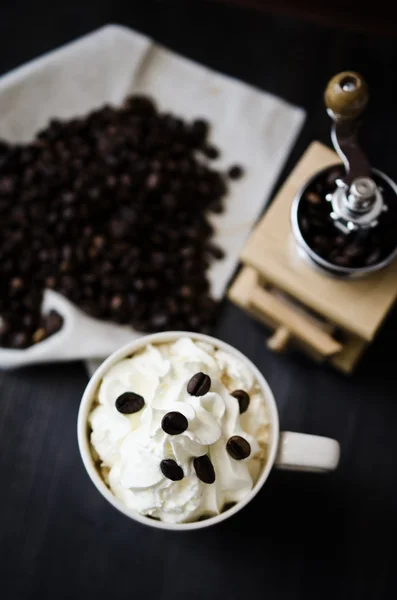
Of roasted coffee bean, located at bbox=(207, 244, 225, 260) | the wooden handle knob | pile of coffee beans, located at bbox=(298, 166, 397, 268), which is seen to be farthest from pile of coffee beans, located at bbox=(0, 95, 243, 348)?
the wooden handle knob

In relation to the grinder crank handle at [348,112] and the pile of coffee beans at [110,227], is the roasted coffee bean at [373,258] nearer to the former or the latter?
the grinder crank handle at [348,112]

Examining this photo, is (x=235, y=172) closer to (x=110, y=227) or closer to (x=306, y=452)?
(x=110, y=227)

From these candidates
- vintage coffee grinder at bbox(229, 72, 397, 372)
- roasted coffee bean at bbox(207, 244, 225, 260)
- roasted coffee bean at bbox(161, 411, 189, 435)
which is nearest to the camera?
roasted coffee bean at bbox(161, 411, 189, 435)

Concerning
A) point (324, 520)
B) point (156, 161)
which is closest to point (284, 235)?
point (156, 161)

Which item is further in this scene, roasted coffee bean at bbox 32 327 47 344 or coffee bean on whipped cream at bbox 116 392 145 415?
→ roasted coffee bean at bbox 32 327 47 344

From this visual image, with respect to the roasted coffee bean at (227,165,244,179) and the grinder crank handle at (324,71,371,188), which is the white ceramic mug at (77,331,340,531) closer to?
the grinder crank handle at (324,71,371,188)

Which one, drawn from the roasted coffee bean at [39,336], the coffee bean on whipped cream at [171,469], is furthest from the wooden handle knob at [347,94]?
the roasted coffee bean at [39,336]

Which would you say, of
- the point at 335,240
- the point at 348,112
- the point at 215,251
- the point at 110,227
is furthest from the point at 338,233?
the point at 110,227
